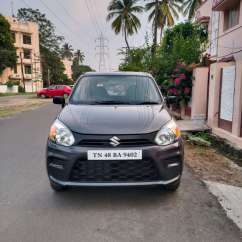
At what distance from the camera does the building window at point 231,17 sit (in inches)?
478

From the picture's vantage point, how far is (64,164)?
127 inches

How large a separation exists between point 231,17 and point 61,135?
12.3 m

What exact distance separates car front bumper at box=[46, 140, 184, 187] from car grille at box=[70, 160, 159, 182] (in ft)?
0.11

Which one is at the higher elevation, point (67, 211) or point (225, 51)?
point (225, 51)

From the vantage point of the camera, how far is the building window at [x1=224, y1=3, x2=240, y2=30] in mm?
12133

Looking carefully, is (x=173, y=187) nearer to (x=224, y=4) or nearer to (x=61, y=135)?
(x=61, y=135)

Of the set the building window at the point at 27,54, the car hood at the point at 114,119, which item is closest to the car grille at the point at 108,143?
the car hood at the point at 114,119

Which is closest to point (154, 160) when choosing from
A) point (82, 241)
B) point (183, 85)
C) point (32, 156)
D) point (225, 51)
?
point (82, 241)

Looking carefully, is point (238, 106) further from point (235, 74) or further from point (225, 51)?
point (225, 51)

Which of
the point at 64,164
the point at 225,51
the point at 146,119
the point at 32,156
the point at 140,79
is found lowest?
Result: the point at 32,156

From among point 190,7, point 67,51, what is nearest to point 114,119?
point 190,7

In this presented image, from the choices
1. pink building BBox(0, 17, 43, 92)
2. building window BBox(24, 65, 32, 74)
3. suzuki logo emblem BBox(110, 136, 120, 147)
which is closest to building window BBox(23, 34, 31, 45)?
pink building BBox(0, 17, 43, 92)

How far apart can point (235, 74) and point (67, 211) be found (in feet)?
19.0

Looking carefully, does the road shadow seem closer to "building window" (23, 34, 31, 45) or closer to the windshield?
the windshield
